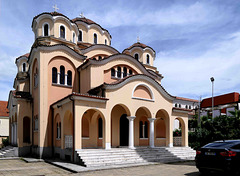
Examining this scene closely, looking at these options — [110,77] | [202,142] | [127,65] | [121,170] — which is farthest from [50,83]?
[202,142]

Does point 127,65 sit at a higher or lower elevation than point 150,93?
higher

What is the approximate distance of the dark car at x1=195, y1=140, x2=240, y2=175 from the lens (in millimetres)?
9148

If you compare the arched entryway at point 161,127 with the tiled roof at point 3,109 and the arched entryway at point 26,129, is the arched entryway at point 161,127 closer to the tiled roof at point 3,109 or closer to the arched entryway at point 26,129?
the arched entryway at point 26,129

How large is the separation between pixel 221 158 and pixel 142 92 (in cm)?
996

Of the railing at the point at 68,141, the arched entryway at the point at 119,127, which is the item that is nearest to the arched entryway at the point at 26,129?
the railing at the point at 68,141

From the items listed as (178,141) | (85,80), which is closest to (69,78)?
(85,80)

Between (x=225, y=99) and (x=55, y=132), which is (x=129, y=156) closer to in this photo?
(x=55, y=132)

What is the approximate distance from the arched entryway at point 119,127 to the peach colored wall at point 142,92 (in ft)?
4.87

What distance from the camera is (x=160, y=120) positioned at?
888 inches

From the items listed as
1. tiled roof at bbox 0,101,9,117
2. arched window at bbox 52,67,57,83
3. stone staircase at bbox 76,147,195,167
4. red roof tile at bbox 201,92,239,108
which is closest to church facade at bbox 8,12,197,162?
arched window at bbox 52,67,57,83

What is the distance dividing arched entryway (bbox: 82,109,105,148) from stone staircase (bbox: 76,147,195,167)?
2.24 metres

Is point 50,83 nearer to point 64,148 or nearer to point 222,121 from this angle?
point 64,148

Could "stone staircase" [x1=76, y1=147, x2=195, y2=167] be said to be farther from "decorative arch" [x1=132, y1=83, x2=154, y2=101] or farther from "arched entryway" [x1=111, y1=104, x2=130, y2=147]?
"decorative arch" [x1=132, y1=83, x2=154, y2=101]

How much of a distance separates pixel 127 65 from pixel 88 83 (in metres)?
4.14
